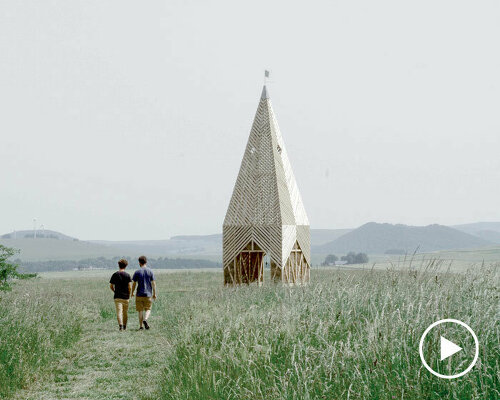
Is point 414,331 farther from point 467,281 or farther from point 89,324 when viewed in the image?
point 89,324

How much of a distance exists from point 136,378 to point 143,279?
4.91m

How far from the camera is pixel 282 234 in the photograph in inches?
676

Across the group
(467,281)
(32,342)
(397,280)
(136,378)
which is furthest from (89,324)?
(467,281)

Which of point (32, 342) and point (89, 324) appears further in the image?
point (89, 324)

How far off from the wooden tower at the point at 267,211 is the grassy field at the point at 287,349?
6488mm

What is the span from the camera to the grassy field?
4469 millimetres

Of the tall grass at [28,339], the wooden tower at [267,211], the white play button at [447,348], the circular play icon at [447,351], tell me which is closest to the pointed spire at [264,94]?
the wooden tower at [267,211]

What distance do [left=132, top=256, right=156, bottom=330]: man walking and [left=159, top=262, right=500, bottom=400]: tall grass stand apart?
4379mm

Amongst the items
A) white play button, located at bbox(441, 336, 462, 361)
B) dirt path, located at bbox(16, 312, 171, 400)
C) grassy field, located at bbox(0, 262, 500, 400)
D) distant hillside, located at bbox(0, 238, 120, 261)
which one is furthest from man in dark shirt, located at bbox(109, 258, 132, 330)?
distant hillside, located at bbox(0, 238, 120, 261)

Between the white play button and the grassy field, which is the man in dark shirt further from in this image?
the white play button

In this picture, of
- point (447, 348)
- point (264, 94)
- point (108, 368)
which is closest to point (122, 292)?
point (108, 368)

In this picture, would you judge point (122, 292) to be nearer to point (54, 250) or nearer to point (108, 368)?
point (108, 368)

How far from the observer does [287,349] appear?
19.2ft

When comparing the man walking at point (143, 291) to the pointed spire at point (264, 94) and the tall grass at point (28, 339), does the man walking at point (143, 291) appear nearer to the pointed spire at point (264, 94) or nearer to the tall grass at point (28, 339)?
the tall grass at point (28, 339)
